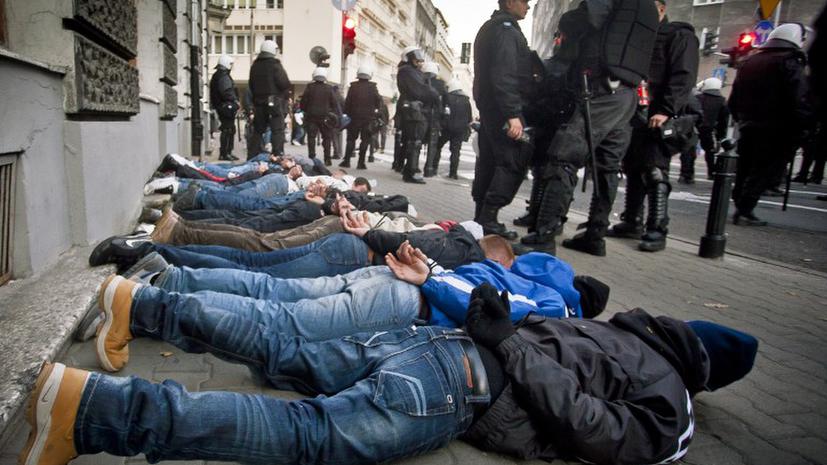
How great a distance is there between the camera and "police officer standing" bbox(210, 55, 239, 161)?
36.6 feet

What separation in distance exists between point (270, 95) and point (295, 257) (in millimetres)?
7495

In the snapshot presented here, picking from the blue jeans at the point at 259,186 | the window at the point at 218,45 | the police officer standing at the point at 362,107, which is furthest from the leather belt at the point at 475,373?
the window at the point at 218,45

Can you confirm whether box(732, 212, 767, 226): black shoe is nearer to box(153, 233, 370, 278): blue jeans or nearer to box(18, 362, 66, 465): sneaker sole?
box(153, 233, 370, 278): blue jeans

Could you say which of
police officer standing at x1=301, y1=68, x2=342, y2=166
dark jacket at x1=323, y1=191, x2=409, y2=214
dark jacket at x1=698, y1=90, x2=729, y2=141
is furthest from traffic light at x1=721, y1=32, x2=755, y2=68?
dark jacket at x1=323, y1=191, x2=409, y2=214

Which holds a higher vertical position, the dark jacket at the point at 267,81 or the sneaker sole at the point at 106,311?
the dark jacket at the point at 267,81

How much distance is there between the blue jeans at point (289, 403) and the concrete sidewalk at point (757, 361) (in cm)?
23

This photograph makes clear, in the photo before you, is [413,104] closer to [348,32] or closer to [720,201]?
[348,32]

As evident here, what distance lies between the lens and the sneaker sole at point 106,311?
2.06 metres

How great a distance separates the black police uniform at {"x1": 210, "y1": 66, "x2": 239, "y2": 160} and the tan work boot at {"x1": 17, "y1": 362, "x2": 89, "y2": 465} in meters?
10.5

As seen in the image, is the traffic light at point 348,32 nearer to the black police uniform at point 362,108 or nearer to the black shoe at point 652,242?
the black police uniform at point 362,108

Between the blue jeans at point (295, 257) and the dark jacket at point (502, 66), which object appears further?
the dark jacket at point (502, 66)

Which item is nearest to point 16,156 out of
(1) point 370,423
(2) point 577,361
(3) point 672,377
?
(1) point 370,423

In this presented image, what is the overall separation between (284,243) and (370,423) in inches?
77.3

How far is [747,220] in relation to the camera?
7375 mm
